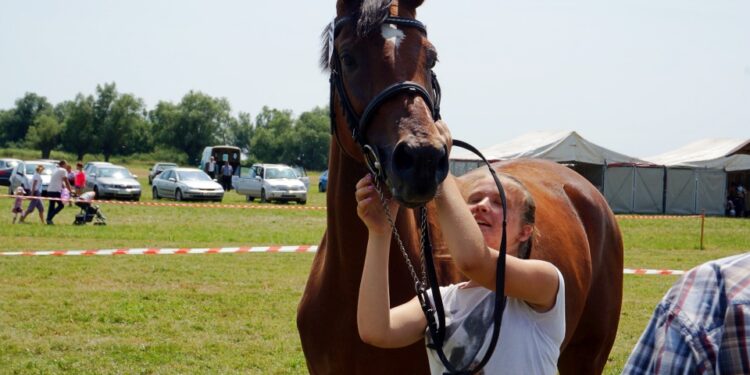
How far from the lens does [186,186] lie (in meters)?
28.8

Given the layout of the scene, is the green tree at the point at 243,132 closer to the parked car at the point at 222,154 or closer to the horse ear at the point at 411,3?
the parked car at the point at 222,154

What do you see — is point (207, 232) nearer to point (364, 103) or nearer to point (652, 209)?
point (364, 103)

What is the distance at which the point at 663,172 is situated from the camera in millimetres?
29734

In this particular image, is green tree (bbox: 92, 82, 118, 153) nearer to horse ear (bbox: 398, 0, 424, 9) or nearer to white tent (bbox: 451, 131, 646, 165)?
white tent (bbox: 451, 131, 646, 165)

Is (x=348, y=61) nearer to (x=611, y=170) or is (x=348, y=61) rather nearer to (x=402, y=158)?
(x=402, y=158)

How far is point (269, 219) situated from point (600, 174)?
49.5ft

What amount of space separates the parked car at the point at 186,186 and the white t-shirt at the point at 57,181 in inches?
385

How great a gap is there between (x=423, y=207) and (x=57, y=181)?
61.1ft

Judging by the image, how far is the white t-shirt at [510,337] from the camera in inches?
80.7

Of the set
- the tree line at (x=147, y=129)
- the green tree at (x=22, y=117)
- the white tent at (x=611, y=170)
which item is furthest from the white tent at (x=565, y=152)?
the green tree at (x=22, y=117)

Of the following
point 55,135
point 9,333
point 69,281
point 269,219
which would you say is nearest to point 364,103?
point 9,333

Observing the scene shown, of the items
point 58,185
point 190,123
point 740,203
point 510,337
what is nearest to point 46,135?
point 190,123

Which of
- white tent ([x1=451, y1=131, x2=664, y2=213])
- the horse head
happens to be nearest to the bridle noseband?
the horse head

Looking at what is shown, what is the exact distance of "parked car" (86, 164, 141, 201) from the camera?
28.0 m
